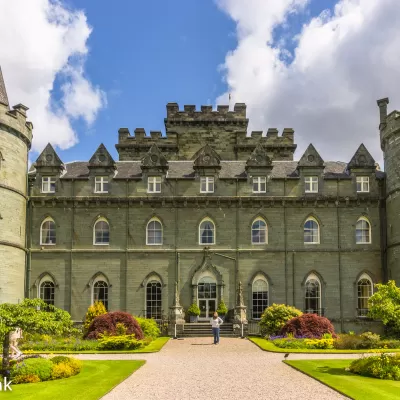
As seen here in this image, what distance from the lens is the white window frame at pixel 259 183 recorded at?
42.2m

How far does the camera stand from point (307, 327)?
107ft

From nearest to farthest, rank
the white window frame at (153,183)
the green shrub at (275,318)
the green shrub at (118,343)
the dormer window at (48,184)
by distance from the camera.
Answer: the green shrub at (118,343) → the green shrub at (275,318) → the dormer window at (48,184) → the white window frame at (153,183)

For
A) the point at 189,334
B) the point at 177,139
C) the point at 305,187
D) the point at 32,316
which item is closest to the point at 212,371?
the point at 32,316

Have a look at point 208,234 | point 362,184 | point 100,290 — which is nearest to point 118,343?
point 100,290

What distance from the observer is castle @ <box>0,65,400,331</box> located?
134 ft

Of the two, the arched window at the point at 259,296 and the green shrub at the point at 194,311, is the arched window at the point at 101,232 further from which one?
the arched window at the point at 259,296

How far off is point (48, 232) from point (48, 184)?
3.39m

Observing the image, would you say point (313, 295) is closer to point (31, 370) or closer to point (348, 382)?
point (348, 382)

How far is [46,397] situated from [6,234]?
23.5 m

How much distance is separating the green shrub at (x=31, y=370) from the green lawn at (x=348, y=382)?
8.60 m

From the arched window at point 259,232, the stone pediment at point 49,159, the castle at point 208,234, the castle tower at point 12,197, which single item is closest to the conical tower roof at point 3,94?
the castle tower at point 12,197

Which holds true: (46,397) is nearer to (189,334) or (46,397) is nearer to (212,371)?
(212,371)

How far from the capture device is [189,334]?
37375 mm

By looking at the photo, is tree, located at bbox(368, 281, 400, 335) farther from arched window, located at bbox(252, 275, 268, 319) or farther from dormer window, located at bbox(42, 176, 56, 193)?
dormer window, located at bbox(42, 176, 56, 193)
